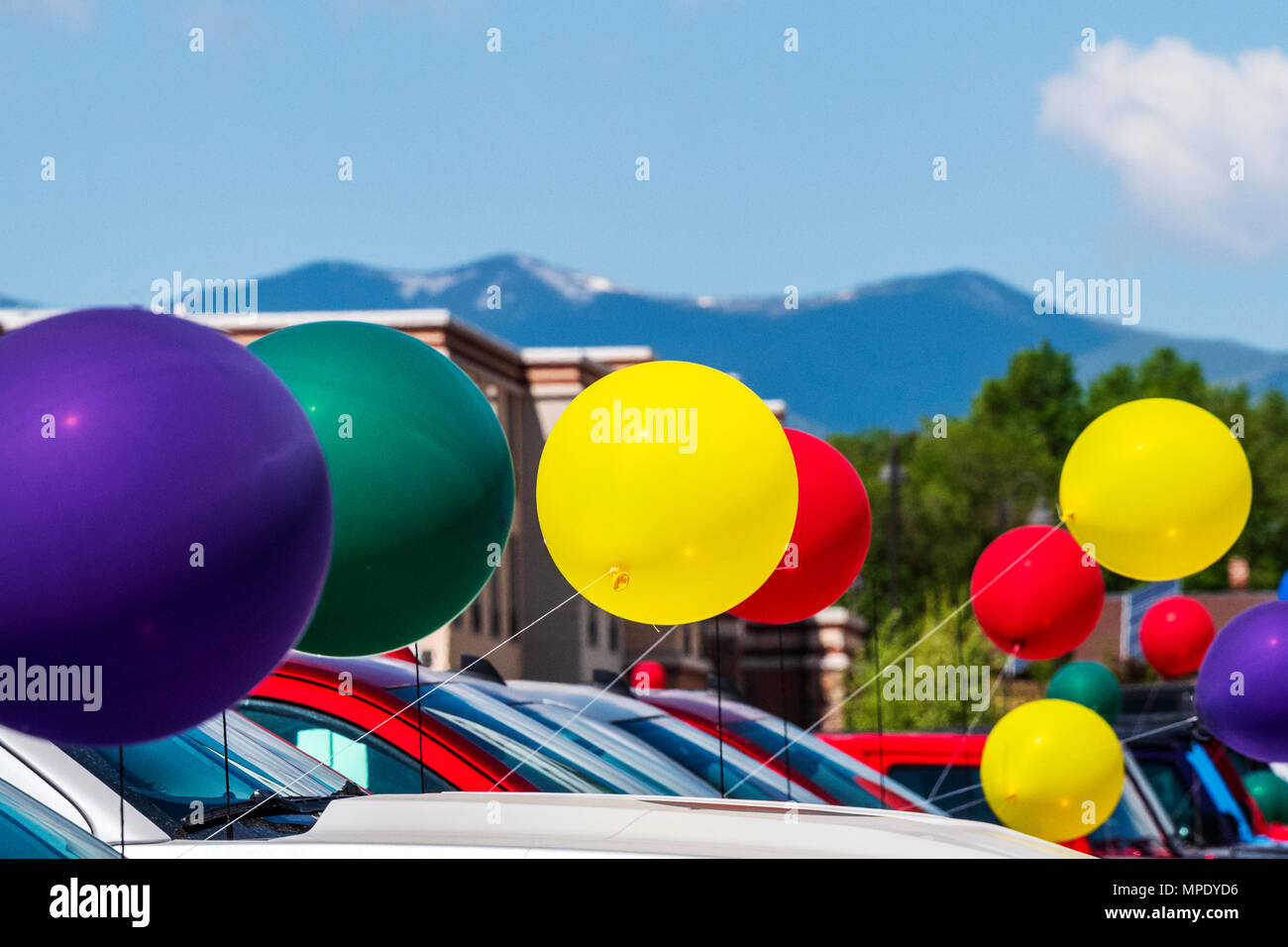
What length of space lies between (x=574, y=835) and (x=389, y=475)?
1.24 m

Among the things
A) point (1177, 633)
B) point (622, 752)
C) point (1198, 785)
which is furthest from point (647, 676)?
point (1177, 633)

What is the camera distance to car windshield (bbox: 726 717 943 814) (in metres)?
7.61

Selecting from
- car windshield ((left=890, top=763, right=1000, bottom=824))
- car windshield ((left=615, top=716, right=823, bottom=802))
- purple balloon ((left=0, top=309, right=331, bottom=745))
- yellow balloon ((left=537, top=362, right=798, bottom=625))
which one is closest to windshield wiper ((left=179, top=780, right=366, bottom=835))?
purple balloon ((left=0, top=309, right=331, bottom=745))

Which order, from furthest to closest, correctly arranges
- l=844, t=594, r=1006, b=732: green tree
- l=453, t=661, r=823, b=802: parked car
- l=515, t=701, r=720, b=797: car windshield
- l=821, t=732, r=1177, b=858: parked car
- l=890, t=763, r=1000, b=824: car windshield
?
l=844, t=594, r=1006, b=732: green tree
l=890, t=763, r=1000, b=824: car windshield
l=821, t=732, r=1177, b=858: parked car
l=453, t=661, r=823, b=802: parked car
l=515, t=701, r=720, b=797: car windshield

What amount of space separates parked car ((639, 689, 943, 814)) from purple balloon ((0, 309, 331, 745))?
4.08m

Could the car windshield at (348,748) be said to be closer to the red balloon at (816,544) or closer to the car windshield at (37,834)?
the car windshield at (37,834)

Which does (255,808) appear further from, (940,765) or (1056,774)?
(940,765)

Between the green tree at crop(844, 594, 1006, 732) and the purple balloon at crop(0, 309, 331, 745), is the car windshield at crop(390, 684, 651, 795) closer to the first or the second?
the purple balloon at crop(0, 309, 331, 745)

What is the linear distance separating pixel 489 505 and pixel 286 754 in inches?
37.1

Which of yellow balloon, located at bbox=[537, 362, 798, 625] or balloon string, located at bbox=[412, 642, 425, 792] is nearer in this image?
balloon string, located at bbox=[412, 642, 425, 792]

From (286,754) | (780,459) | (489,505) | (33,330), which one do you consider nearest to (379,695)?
(286,754)

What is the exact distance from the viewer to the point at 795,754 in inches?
311
